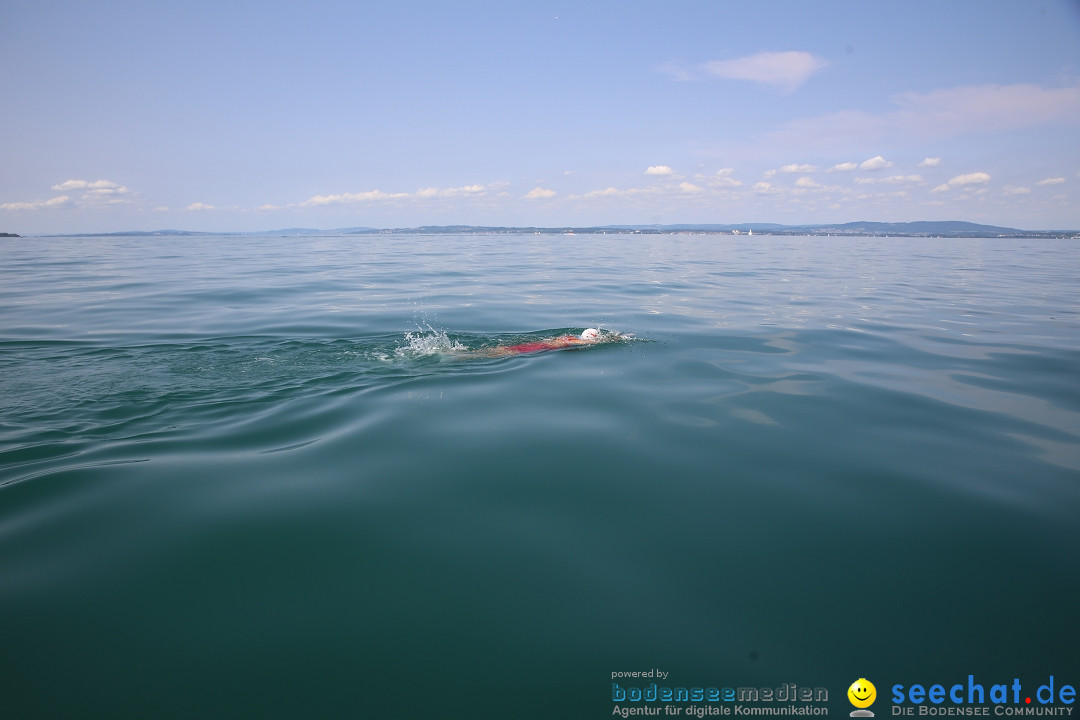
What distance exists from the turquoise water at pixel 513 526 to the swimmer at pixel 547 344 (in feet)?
2.01

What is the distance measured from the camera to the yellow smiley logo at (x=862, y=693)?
11.0ft

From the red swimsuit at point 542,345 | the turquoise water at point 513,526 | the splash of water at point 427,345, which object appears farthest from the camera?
the red swimsuit at point 542,345

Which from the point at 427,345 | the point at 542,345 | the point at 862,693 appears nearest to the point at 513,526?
the point at 862,693

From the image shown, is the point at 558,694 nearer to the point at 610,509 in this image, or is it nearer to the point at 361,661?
the point at 361,661

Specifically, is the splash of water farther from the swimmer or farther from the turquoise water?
the swimmer

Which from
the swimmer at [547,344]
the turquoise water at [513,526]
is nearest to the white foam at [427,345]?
the turquoise water at [513,526]

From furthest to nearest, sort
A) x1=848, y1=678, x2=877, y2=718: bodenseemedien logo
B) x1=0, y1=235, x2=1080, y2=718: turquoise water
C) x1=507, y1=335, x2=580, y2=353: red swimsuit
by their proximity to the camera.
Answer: x1=507, y1=335, x2=580, y2=353: red swimsuit < x1=0, y1=235, x2=1080, y2=718: turquoise water < x1=848, y1=678, x2=877, y2=718: bodenseemedien logo

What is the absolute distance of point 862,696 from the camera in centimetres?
338

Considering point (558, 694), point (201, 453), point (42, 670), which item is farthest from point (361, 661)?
point (201, 453)

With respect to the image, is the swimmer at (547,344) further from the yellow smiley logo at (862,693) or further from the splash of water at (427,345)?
the yellow smiley logo at (862,693)

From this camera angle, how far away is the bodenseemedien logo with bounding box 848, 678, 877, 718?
3.30 meters

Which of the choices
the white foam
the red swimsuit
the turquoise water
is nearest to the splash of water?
the white foam

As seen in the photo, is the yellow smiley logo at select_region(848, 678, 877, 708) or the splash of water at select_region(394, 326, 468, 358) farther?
the splash of water at select_region(394, 326, 468, 358)

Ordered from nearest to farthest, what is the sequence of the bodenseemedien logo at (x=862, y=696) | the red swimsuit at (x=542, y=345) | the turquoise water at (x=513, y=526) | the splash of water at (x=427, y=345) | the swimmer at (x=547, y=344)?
the bodenseemedien logo at (x=862, y=696), the turquoise water at (x=513, y=526), the splash of water at (x=427, y=345), the swimmer at (x=547, y=344), the red swimsuit at (x=542, y=345)
